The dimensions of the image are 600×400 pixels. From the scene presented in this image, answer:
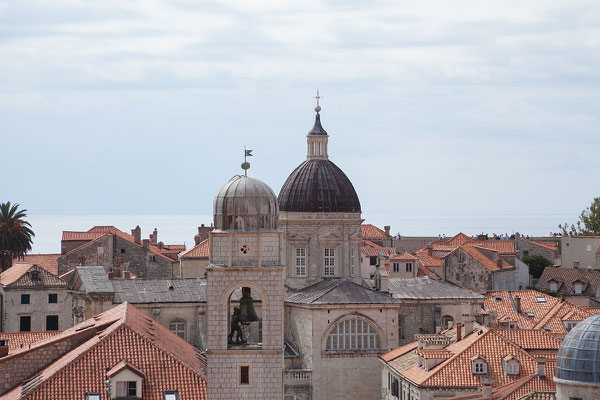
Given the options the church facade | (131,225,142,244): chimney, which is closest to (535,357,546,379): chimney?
the church facade

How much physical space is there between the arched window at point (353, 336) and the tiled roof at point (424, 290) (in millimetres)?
6179

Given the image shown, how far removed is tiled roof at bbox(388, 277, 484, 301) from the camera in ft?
298

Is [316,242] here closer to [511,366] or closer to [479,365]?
[479,365]

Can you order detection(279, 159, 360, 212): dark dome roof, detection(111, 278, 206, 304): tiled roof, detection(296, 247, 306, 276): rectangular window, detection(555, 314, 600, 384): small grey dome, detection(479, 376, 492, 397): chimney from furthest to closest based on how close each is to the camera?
1. detection(279, 159, 360, 212): dark dome roof
2. detection(296, 247, 306, 276): rectangular window
3. detection(111, 278, 206, 304): tiled roof
4. detection(479, 376, 492, 397): chimney
5. detection(555, 314, 600, 384): small grey dome

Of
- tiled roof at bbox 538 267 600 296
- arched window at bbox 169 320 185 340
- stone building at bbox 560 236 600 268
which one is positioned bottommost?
arched window at bbox 169 320 185 340

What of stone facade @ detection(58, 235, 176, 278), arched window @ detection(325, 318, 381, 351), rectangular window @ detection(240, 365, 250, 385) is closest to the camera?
rectangular window @ detection(240, 365, 250, 385)

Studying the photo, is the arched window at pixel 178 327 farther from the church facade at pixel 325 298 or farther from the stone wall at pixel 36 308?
the stone wall at pixel 36 308

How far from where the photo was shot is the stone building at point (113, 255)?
116 m

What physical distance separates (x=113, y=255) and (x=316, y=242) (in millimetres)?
33845

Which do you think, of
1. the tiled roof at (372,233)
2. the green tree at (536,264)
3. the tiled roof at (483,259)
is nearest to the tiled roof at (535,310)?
the tiled roof at (483,259)

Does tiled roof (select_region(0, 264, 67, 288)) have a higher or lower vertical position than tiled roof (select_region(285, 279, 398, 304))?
higher

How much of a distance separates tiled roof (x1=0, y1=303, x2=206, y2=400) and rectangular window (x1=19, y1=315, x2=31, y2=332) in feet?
158

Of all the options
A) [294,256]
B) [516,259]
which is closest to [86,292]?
[294,256]

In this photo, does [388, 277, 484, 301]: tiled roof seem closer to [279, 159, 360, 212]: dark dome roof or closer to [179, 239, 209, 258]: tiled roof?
[279, 159, 360, 212]: dark dome roof
